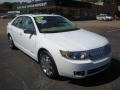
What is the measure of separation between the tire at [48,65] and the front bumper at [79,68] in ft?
0.72

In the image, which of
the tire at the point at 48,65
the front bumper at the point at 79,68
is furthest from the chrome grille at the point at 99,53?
the tire at the point at 48,65

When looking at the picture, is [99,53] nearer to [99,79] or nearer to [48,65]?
[99,79]

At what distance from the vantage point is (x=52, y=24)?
5.93 meters

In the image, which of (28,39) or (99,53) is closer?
(99,53)

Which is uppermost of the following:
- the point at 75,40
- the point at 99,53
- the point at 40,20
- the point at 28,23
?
the point at 40,20

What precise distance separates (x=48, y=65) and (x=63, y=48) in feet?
2.54

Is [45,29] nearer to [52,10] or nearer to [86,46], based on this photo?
[86,46]

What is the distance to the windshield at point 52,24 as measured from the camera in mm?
5648

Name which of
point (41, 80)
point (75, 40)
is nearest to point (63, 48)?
point (75, 40)

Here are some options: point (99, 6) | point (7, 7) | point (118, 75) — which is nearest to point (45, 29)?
point (118, 75)

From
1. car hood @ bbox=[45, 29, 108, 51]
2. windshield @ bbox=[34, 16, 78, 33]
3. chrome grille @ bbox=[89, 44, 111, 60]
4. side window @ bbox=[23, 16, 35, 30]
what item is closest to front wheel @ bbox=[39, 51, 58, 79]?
car hood @ bbox=[45, 29, 108, 51]

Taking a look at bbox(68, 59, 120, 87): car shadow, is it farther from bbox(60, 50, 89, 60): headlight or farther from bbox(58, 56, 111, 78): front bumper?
bbox(60, 50, 89, 60): headlight

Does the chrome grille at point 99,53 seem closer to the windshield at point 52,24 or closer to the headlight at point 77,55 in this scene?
the headlight at point 77,55

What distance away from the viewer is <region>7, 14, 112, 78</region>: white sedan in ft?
14.3
